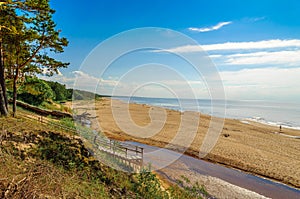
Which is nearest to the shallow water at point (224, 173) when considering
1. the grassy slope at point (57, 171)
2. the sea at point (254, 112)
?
the grassy slope at point (57, 171)

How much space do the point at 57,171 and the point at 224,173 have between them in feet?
37.9

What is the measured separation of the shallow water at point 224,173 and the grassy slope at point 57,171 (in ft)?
13.6

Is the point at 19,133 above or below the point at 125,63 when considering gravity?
below

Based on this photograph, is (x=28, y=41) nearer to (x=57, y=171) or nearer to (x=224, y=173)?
(x=57, y=171)

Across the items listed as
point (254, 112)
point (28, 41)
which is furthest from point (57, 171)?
point (254, 112)

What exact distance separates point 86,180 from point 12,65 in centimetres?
921

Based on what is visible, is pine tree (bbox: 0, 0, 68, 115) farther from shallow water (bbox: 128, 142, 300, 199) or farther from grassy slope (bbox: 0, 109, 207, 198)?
shallow water (bbox: 128, 142, 300, 199)

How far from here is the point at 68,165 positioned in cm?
878

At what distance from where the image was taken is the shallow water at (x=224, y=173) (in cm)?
1213

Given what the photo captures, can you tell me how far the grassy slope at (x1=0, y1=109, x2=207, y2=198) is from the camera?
5.62 metres

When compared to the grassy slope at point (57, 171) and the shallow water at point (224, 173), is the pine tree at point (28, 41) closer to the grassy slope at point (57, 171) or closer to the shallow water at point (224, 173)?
the grassy slope at point (57, 171)

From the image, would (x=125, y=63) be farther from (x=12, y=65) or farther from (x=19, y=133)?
(x=12, y=65)

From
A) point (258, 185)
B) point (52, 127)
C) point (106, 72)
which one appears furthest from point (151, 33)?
point (258, 185)

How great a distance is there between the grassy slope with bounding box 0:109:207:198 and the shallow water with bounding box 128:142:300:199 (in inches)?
163
